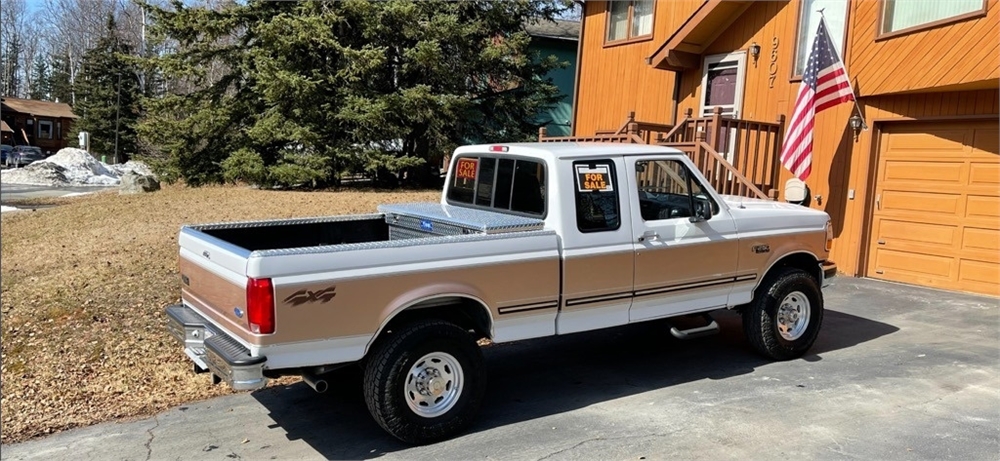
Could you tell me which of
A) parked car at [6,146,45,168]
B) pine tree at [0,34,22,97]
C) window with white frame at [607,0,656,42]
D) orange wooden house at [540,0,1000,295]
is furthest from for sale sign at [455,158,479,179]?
pine tree at [0,34,22,97]

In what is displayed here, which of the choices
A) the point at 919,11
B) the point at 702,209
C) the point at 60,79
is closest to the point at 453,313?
the point at 702,209

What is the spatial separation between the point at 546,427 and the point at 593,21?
1271 centimetres

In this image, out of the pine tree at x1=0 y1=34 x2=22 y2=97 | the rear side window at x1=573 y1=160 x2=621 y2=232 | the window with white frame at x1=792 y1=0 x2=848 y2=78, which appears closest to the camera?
the rear side window at x1=573 y1=160 x2=621 y2=232

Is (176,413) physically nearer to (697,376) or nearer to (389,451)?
(389,451)

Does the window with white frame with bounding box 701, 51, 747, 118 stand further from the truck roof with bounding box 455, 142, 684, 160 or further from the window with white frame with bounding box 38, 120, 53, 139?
the window with white frame with bounding box 38, 120, 53, 139

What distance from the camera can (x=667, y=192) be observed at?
18.9 ft

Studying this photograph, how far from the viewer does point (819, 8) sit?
11.0 m

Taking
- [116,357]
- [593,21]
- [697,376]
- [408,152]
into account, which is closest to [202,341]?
[116,357]

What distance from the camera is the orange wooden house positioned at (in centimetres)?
903

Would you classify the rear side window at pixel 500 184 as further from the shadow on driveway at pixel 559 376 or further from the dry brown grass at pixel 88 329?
the dry brown grass at pixel 88 329

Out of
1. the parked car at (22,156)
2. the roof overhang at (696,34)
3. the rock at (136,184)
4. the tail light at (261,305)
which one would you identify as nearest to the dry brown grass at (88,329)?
the tail light at (261,305)

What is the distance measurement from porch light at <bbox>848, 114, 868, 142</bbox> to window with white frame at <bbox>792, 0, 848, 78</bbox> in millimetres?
980

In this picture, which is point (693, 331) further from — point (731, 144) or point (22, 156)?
point (22, 156)

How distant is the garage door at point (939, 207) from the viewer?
30.0 ft
